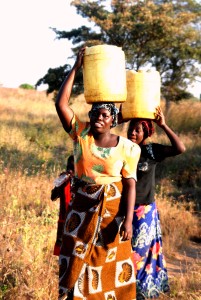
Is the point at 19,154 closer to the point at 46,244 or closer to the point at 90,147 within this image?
the point at 46,244

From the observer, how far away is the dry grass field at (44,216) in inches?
108

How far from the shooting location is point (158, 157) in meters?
2.99

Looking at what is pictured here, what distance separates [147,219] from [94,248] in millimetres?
999

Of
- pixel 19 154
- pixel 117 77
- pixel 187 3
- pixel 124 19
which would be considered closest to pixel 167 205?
pixel 19 154

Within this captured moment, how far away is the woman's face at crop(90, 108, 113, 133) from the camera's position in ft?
7.02

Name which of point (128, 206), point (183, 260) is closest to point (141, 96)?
point (128, 206)

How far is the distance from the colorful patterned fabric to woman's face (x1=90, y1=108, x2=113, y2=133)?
0.06 metres

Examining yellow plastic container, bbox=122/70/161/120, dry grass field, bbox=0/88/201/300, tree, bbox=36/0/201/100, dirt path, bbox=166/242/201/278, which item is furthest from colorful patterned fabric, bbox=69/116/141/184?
tree, bbox=36/0/201/100

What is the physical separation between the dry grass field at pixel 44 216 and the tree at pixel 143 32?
3746 millimetres

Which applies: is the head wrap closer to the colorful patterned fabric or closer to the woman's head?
the colorful patterned fabric

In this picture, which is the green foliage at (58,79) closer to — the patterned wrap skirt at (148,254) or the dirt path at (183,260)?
the dirt path at (183,260)

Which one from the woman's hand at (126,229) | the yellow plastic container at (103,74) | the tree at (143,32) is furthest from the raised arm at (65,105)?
the tree at (143,32)

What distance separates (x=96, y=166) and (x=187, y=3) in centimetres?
1639

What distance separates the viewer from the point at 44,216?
432cm
